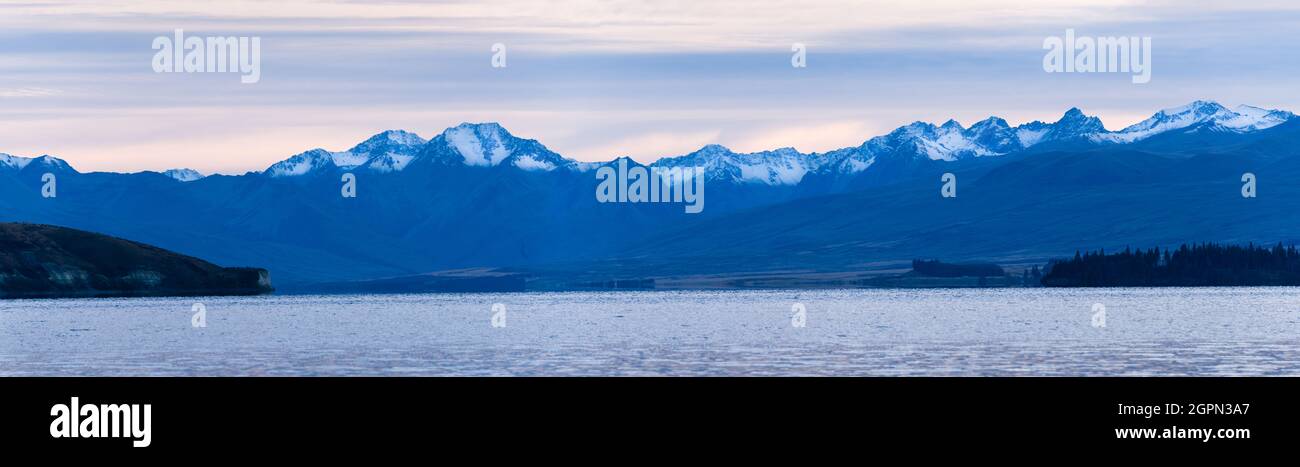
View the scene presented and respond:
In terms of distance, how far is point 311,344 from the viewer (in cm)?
10275

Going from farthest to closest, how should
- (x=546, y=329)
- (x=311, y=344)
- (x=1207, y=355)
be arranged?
(x=546, y=329), (x=311, y=344), (x=1207, y=355)
